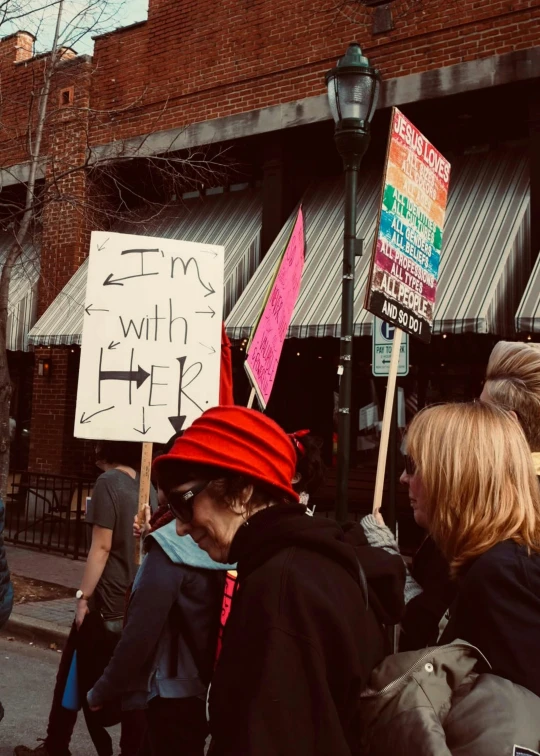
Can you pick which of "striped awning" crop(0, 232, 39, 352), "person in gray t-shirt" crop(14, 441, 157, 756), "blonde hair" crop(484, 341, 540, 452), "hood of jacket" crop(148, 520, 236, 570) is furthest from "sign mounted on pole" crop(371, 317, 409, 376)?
"striped awning" crop(0, 232, 39, 352)

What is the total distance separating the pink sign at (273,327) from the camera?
217 inches

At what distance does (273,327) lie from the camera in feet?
19.3

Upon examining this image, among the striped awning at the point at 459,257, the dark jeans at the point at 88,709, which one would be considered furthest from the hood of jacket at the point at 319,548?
the striped awning at the point at 459,257

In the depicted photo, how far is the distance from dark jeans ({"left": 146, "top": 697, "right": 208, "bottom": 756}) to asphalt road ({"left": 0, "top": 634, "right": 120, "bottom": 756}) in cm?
231

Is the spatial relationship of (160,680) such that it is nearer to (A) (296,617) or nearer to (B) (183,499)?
(B) (183,499)

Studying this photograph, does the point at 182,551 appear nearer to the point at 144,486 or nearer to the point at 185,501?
the point at 144,486

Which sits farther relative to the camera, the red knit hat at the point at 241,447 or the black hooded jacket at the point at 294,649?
the red knit hat at the point at 241,447

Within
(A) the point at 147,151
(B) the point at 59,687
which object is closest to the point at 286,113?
(A) the point at 147,151

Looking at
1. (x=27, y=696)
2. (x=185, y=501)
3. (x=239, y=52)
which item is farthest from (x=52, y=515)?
(x=185, y=501)

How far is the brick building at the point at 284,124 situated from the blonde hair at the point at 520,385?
6.40m

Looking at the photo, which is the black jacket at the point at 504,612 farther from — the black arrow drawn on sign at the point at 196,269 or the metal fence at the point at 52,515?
the metal fence at the point at 52,515

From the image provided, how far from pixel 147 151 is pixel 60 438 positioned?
199 inches

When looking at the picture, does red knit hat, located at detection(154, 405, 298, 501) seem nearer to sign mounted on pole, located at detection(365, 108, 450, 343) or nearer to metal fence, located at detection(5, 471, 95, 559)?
sign mounted on pole, located at detection(365, 108, 450, 343)

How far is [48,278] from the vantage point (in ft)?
48.0
